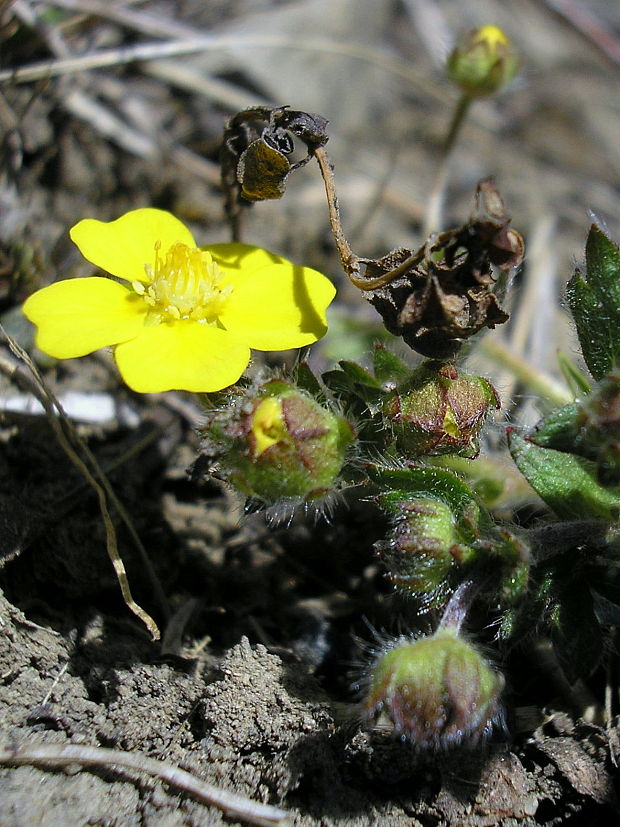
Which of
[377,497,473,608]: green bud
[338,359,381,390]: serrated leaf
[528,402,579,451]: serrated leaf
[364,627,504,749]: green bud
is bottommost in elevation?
[364,627,504,749]: green bud

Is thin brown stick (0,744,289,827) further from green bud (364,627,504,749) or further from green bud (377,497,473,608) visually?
green bud (377,497,473,608)

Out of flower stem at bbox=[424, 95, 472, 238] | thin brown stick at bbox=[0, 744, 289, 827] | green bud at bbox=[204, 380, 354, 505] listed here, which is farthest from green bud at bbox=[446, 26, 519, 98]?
thin brown stick at bbox=[0, 744, 289, 827]

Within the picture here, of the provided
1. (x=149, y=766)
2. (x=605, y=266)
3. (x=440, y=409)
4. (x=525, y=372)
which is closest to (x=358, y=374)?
(x=440, y=409)

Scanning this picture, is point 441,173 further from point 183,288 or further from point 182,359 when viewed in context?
point 182,359

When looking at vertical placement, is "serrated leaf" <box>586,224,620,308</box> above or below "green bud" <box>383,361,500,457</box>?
above

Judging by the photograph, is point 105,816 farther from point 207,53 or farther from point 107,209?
point 207,53

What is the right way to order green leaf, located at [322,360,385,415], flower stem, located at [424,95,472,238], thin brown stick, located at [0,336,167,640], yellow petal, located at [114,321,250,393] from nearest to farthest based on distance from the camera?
1. yellow petal, located at [114,321,250,393]
2. thin brown stick, located at [0,336,167,640]
3. green leaf, located at [322,360,385,415]
4. flower stem, located at [424,95,472,238]

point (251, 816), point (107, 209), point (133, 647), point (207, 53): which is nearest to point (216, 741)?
point (251, 816)

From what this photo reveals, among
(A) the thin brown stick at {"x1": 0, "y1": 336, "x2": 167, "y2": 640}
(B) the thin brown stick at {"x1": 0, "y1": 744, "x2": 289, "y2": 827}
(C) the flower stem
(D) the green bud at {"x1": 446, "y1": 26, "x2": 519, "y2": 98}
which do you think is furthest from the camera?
(C) the flower stem
